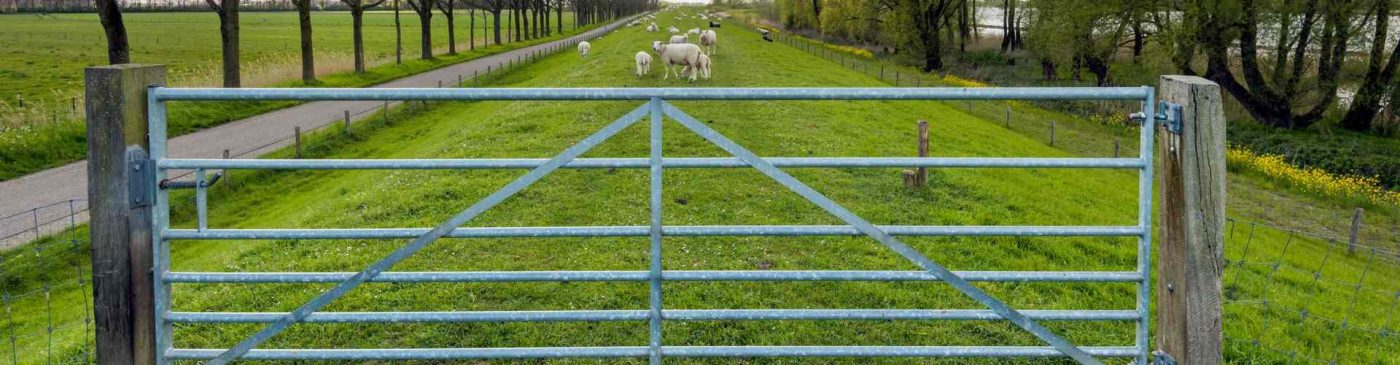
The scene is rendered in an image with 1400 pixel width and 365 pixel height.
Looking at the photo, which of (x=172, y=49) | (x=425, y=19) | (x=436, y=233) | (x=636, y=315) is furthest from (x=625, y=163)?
(x=172, y=49)

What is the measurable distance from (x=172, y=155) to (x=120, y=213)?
62.2 ft

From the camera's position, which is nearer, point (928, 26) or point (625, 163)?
point (625, 163)

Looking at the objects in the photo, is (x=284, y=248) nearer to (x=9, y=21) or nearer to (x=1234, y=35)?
(x=1234, y=35)

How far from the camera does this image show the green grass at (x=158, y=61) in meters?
20.5

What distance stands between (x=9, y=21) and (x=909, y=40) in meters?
81.7

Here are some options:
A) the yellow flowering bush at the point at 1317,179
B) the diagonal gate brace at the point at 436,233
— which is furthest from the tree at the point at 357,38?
the diagonal gate brace at the point at 436,233

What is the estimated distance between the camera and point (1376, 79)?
33.9 meters

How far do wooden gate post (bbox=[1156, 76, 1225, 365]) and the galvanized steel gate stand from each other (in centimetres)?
17

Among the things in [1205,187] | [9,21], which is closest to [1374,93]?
[1205,187]

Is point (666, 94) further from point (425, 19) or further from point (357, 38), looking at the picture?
point (425, 19)

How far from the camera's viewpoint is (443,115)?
28.5m

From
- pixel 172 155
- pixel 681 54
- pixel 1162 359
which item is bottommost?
pixel 172 155

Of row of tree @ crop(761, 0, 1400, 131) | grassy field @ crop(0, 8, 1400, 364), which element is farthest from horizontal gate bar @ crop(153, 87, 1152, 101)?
row of tree @ crop(761, 0, 1400, 131)

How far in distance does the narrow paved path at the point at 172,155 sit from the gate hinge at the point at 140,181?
11.1 meters
